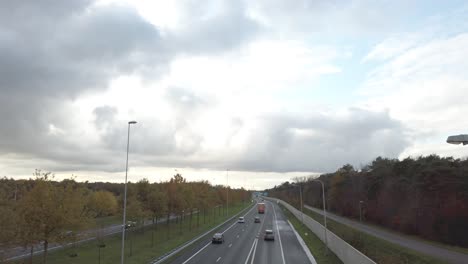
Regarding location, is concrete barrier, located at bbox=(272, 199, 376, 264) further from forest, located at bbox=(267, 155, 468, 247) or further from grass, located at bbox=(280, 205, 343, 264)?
forest, located at bbox=(267, 155, 468, 247)

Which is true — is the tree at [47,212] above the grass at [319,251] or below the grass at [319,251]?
above

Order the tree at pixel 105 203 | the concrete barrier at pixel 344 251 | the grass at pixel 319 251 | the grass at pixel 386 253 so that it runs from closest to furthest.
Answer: the concrete barrier at pixel 344 251 → the grass at pixel 386 253 → the grass at pixel 319 251 → the tree at pixel 105 203

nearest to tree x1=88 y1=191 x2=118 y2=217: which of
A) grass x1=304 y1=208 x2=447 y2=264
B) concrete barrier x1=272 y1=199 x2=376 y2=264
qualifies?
concrete barrier x1=272 y1=199 x2=376 y2=264

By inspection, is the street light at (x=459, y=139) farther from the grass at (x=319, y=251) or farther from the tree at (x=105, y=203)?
the tree at (x=105, y=203)

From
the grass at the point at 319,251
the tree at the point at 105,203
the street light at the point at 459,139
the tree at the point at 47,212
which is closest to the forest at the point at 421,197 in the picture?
the grass at the point at 319,251

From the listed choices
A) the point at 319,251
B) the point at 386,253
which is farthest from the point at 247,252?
the point at 386,253

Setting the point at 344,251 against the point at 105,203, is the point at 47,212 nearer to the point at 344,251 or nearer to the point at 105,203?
the point at 344,251

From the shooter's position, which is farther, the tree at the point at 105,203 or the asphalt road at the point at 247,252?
the tree at the point at 105,203

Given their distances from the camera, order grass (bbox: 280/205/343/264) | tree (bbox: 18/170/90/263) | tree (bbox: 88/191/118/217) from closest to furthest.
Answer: tree (bbox: 18/170/90/263) < grass (bbox: 280/205/343/264) < tree (bbox: 88/191/118/217)

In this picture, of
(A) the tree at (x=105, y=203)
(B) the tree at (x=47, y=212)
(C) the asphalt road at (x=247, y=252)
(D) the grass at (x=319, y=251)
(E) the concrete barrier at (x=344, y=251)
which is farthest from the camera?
(A) the tree at (x=105, y=203)

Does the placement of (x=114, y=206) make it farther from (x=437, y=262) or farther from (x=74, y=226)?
(x=437, y=262)

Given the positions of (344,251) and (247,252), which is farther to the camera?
(247,252)

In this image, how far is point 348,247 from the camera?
34312mm

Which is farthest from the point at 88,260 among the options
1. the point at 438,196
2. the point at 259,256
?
the point at 438,196
